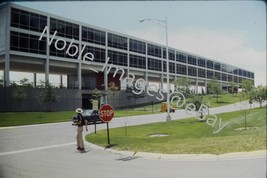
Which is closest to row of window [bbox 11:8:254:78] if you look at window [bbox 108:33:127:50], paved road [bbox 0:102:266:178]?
window [bbox 108:33:127:50]

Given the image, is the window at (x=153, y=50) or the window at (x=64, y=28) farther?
the window at (x=153, y=50)

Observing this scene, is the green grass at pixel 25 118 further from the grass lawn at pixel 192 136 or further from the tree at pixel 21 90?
the grass lawn at pixel 192 136

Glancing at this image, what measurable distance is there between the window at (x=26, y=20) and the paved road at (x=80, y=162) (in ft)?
7.65

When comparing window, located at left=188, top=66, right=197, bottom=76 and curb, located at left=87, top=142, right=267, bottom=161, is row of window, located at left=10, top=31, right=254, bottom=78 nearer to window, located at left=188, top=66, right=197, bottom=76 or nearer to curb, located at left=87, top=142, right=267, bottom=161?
window, located at left=188, top=66, right=197, bottom=76

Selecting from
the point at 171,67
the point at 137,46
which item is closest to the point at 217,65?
the point at 171,67

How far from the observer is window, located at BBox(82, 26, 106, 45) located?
764 cm

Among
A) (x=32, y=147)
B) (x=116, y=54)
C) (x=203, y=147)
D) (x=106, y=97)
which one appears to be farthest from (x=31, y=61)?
(x=203, y=147)

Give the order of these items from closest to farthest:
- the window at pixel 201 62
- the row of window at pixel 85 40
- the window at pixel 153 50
Result: the row of window at pixel 85 40 → the window at pixel 153 50 → the window at pixel 201 62

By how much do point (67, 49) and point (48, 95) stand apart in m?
1.42

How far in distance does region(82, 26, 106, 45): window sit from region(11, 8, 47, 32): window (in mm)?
1143

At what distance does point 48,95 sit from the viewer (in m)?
6.93

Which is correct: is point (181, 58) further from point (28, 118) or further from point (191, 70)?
point (28, 118)

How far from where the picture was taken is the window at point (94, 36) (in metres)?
7.64

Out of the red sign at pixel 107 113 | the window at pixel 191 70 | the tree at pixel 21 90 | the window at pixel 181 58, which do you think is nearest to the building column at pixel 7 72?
the tree at pixel 21 90
